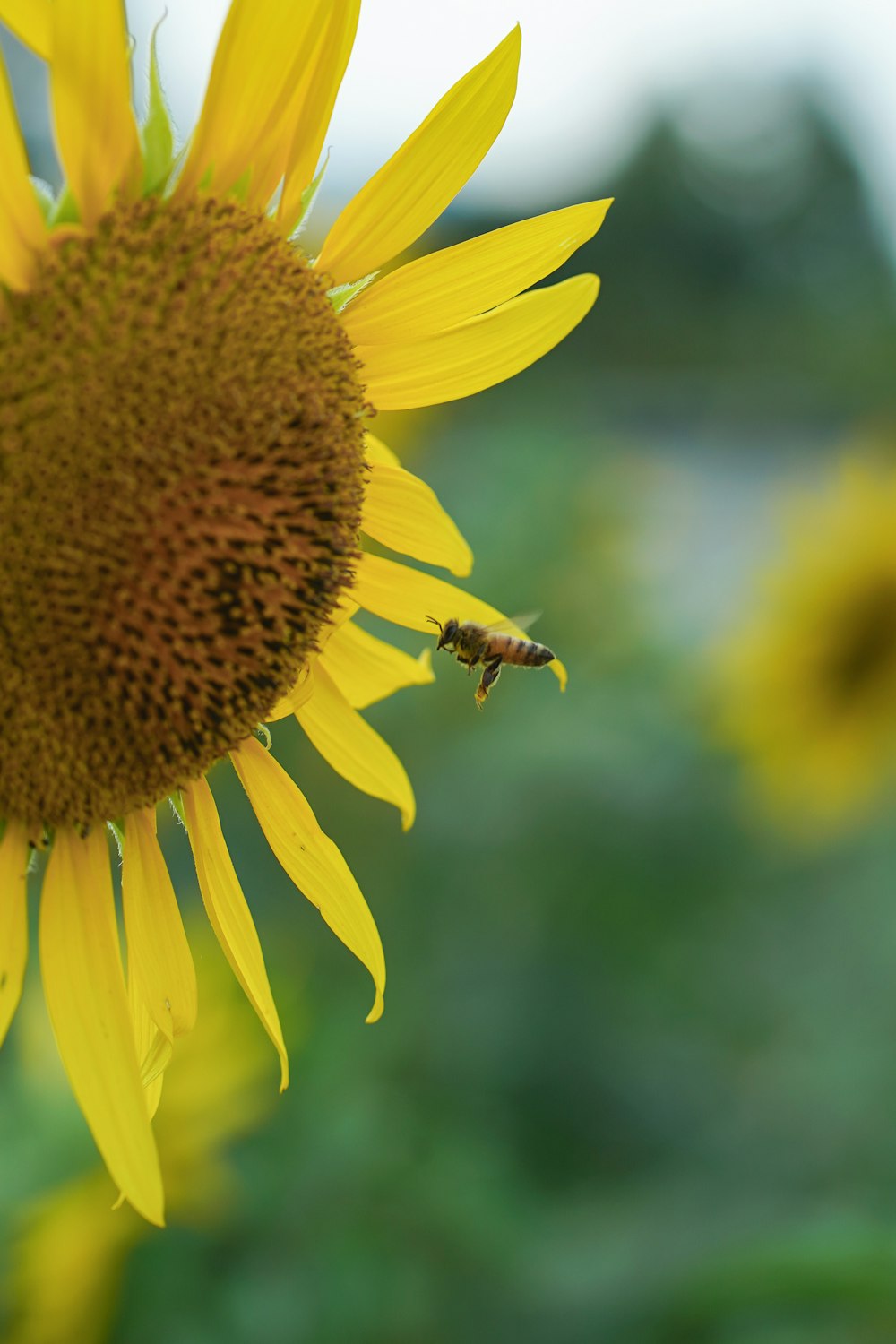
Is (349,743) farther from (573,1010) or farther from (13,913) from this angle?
(573,1010)

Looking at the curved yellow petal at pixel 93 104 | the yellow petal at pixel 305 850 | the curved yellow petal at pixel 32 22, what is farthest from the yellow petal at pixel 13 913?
the curved yellow petal at pixel 32 22

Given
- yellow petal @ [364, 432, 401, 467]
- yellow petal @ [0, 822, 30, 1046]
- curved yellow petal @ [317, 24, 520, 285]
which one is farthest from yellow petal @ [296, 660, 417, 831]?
curved yellow petal @ [317, 24, 520, 285]

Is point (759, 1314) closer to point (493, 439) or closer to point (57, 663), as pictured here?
point (57, 663)

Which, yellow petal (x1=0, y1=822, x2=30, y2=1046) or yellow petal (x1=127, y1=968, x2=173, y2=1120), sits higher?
yellow petal (x1=0, y1=822, x2=30, y2=1046)

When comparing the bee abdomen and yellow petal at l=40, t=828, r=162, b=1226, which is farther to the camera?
the bee abdomen

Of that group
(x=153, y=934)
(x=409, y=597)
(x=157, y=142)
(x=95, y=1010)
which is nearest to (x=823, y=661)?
(x=409, y=597)

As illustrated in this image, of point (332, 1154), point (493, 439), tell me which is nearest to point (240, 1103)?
point (332, 1154)

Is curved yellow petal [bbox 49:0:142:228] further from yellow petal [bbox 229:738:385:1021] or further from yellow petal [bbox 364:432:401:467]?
yellow petal [bbox 229:738:385:1021]
